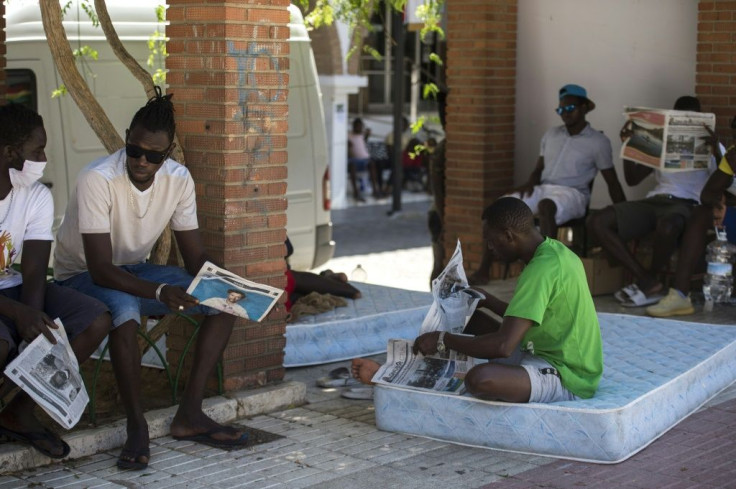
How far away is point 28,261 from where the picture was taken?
5.13m

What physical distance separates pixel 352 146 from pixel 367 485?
1676 cm

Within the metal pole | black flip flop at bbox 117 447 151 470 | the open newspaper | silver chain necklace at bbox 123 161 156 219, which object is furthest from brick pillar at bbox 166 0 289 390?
the metal pole

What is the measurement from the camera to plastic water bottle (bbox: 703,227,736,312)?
28.5 feet

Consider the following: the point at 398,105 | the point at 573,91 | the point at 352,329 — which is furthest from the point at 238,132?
the point at 398,105

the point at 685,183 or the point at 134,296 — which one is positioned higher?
the point at 685,183

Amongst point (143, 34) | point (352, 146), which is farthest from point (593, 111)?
point (352, 146)

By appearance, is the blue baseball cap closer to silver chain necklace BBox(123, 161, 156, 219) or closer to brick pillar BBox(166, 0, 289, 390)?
brick pillar BBox(166, 0, 289, 390)

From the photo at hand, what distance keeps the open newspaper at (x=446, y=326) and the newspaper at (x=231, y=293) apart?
29.0 inches

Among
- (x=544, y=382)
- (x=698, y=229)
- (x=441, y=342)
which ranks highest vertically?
(x=698, y=229)

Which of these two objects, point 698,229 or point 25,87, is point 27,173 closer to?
point 25,87

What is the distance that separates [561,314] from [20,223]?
8.25 feet

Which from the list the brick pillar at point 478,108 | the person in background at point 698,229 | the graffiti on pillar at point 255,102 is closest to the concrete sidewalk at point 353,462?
the graffiti on pillar at point 255,102

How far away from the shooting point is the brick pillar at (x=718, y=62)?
29.8 feet

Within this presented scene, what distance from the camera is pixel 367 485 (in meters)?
5.02
